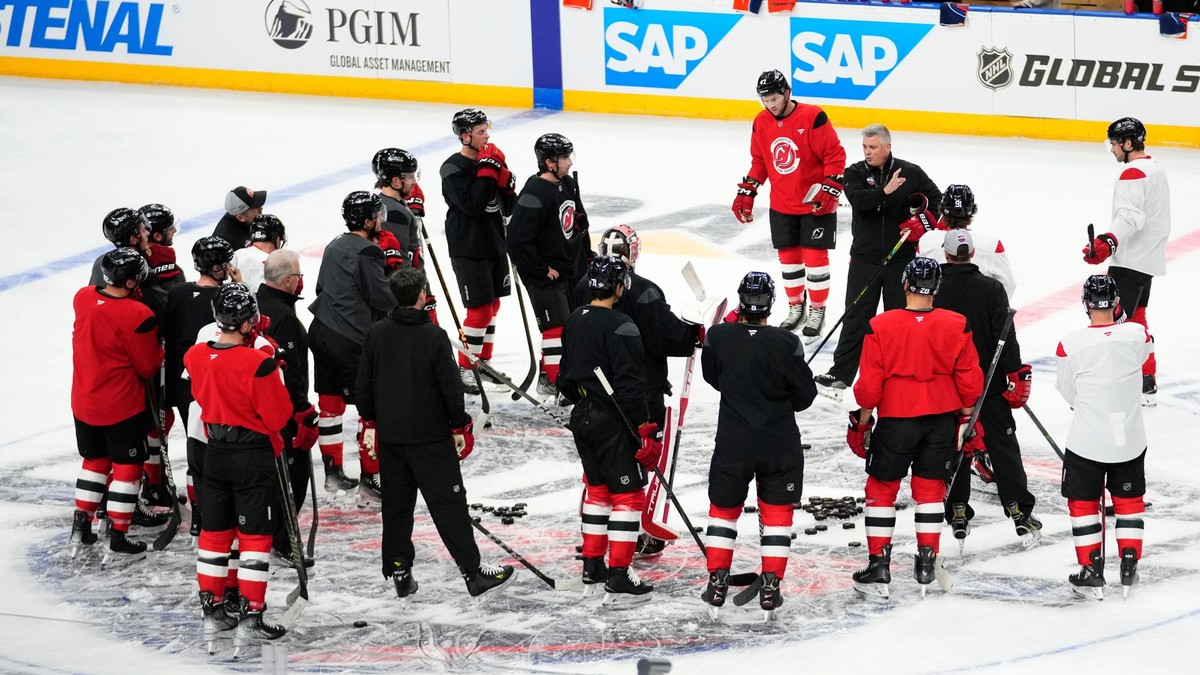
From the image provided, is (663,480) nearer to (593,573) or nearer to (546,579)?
(593,573)

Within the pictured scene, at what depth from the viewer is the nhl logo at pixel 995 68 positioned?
13195 mm

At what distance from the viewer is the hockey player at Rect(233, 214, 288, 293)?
23.1ft

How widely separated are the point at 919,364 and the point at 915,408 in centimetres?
17

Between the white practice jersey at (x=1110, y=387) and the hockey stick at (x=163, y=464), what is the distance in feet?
11.9

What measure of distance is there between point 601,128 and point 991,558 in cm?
834

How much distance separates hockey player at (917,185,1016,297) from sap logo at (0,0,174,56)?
11.0 m

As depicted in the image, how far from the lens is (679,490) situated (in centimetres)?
743

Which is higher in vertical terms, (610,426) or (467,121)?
(467,121)

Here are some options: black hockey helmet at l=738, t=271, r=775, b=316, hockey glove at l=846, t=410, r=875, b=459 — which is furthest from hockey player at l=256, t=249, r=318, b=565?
hockey glove at l=846, t=410, r=875, b=459

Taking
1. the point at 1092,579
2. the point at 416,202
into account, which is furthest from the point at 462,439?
the point at 1092,579

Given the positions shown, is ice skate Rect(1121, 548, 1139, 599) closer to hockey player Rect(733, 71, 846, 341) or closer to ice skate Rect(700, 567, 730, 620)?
ice skate Rect(700, 567, 730, 620)

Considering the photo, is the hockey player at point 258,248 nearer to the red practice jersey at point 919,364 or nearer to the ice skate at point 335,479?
the ice skate at point 335,479

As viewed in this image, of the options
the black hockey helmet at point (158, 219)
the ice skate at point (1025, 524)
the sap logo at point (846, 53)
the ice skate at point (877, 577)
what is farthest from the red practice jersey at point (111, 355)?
the sap logo at point (846, 53)

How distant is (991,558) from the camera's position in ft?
21.6
